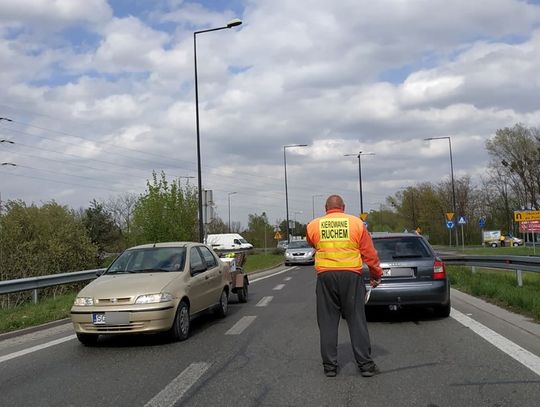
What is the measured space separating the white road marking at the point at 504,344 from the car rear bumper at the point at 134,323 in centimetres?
443

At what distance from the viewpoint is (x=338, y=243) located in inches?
238

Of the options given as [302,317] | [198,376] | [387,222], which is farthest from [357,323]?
[387,222]

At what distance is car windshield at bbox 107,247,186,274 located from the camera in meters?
9.08

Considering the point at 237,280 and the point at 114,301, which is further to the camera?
the point at 237,280

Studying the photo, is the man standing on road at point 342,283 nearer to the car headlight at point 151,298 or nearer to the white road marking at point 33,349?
the car headlight at point 151,298

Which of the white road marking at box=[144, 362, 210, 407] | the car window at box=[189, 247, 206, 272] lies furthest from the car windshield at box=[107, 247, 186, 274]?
the white road marking at box=[144, 362, 210, 407]

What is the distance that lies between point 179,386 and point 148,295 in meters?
2.40

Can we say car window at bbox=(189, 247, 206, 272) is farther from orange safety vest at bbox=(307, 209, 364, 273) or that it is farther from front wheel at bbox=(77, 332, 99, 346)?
orange safety vest at bbox=(307, 209, 364, 273)

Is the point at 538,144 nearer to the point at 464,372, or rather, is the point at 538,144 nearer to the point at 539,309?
the point at 539,309

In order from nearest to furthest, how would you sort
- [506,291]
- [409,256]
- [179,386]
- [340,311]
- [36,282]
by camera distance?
[179,386] → [340,311] → [409,256] → [506,291] → [36,282]

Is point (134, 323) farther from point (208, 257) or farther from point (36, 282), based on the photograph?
point (36, 282)

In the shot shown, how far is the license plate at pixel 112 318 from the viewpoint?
25.3 feet

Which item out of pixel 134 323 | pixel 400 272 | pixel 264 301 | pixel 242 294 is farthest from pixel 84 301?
pixel 264 301

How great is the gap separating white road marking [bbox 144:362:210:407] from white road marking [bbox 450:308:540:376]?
354 centimetres
